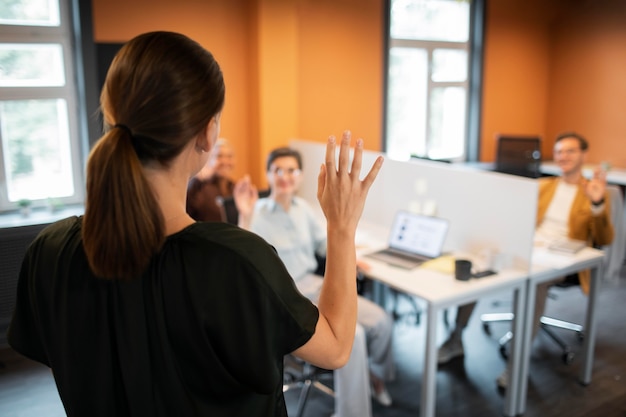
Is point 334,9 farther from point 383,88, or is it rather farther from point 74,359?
point 74,359

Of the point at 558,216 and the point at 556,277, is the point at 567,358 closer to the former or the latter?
the point at 556,277

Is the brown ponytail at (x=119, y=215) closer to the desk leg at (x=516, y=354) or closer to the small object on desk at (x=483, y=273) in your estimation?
the small object on desk at (x=483, y=273)

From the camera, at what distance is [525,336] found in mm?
2816

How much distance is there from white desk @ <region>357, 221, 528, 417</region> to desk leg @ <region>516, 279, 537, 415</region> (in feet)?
0.05

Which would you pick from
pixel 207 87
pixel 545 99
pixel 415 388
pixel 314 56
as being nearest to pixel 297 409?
pixel 415 388

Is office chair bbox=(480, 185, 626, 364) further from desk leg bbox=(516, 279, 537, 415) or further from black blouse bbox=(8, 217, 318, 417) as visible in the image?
black blouse bbox=(8, 217, 318, 417)

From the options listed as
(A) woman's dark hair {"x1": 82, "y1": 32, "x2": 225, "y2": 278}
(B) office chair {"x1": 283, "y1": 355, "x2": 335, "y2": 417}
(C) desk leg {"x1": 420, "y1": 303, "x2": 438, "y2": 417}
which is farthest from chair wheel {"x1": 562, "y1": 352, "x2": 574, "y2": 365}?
(A) woman's dark hair {"x1": 82, "y1": 32, "x2": 225, "y2": 278}

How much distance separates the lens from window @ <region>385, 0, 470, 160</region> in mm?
5705

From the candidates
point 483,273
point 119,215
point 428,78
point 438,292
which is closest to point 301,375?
point 438,292

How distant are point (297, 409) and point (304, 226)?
3.06 feet

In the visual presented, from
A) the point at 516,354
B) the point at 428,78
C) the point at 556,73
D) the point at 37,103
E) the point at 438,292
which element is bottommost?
the point at 516,354

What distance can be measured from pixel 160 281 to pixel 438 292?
194 cm

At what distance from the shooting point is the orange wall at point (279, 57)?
439cm

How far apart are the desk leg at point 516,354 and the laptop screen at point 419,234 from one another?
0.47 meters
